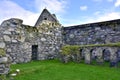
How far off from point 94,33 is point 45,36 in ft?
10.5

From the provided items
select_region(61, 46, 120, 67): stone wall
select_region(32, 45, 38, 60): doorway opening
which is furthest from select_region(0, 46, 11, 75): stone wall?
select_region(32, 45, 38, 60): doorway opening

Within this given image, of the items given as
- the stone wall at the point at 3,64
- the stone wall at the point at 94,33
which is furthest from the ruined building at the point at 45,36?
the stone wall at the point at 3,64

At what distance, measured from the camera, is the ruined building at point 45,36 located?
437 inches

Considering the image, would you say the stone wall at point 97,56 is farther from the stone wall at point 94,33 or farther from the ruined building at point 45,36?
the ruined building at point 45,36

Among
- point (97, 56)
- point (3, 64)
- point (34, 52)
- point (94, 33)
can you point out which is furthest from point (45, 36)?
point (3, 64)

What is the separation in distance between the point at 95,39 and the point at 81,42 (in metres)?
1.11

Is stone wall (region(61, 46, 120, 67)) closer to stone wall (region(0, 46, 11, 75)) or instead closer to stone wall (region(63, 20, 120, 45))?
stone wall (region(63, 20, 120, 45))

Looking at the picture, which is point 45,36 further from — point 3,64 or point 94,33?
point 3,64

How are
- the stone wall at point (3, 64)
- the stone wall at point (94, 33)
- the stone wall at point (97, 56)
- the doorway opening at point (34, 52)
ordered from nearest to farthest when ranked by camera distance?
1. the stone wall at point (3, 64)
2. the stone wall at point (97, 56)
3. the doorway opening at point (34, 52)
4. the stone wall at point (94, 33)

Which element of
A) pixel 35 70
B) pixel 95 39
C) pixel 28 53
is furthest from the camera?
pixel 95 39

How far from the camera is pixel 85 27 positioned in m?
14.2

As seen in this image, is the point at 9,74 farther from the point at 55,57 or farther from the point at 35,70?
the point at 55,57

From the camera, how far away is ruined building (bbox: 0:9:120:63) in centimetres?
1109

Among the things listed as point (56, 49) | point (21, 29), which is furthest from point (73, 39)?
point (21, 29)
